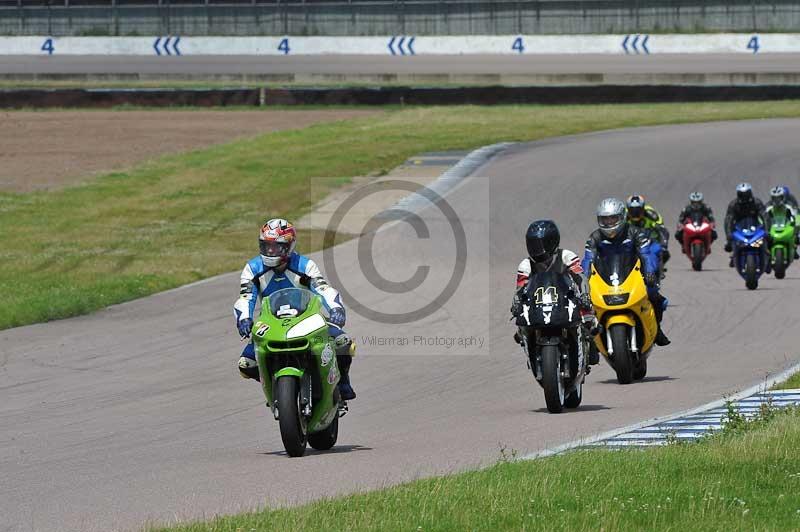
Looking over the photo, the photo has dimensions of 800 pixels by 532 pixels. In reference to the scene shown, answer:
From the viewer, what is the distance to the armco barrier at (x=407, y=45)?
174 ft

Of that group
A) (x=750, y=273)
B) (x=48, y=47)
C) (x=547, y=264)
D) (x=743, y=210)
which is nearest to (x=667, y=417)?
(x=547, y=264)

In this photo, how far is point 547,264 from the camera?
12594 millimetres

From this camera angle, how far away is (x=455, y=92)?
48.7 m

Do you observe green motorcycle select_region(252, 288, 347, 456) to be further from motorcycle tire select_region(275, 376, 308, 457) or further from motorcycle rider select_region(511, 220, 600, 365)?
motorcycle rider select_region(511, 220, 600, 365)

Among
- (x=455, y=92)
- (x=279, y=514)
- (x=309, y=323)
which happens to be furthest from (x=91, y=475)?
(x=455, y=92)

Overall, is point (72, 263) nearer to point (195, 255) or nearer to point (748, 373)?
point (195, 255)

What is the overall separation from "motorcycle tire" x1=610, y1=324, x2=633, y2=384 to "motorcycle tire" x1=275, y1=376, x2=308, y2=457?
187 inches

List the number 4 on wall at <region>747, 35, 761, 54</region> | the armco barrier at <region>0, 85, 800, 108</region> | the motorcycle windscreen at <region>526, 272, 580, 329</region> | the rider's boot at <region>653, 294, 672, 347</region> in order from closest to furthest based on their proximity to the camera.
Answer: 1. the motorcycle windscreen at <region>526, 272, 580, 329</region>
2. the rider's boot at <region>653, 294, 672, 347</region>
3. the armco barrier at <region>0, 85, 800, 108</region>
4. the number 4 on wall at <region>747, 35, 761, 54</region>

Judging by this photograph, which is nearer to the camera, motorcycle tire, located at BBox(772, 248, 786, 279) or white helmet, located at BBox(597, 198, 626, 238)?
white helmet, located at BBox(597, 198, 626, 238)

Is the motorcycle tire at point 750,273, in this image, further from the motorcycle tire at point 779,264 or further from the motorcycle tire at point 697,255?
the motorcycle tire at point 697,255

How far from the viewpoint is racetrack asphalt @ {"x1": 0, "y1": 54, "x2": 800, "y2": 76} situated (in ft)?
169

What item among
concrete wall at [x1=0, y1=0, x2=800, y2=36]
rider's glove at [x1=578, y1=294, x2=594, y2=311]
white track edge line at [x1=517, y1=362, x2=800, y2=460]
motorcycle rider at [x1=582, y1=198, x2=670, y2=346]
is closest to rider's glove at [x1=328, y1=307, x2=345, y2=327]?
white track edge line at [x1=517, y1=362, x2=800, y2=460]

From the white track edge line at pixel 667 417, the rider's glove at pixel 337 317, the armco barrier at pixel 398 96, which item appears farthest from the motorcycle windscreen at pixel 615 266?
the armco barrier at pixel 398 96

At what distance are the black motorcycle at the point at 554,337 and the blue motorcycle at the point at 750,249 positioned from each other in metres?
10.1
